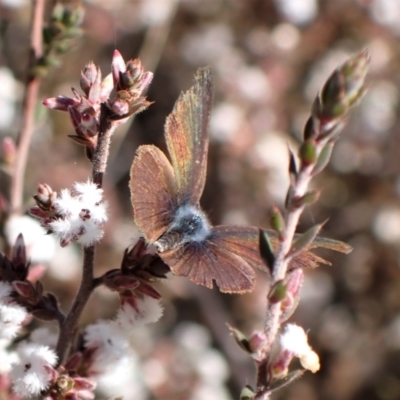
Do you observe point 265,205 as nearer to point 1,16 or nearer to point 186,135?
point 1,16

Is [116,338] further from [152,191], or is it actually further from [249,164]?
[249,164]

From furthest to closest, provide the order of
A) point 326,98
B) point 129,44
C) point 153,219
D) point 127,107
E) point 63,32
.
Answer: point 129,44
point 63,32
point 153,219
point 127,107
point 326,98

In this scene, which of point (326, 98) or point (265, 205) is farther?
point (265, 205)

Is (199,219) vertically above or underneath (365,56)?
underneath

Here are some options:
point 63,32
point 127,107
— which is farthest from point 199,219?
point 63,32

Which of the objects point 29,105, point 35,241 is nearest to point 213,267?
point 35,241

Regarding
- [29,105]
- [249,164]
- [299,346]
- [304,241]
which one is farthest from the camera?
[249,164]

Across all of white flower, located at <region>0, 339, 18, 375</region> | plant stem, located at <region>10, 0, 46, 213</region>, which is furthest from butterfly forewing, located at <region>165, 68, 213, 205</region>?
plant stem, located at <region>10, 0, 46, 213</region>
